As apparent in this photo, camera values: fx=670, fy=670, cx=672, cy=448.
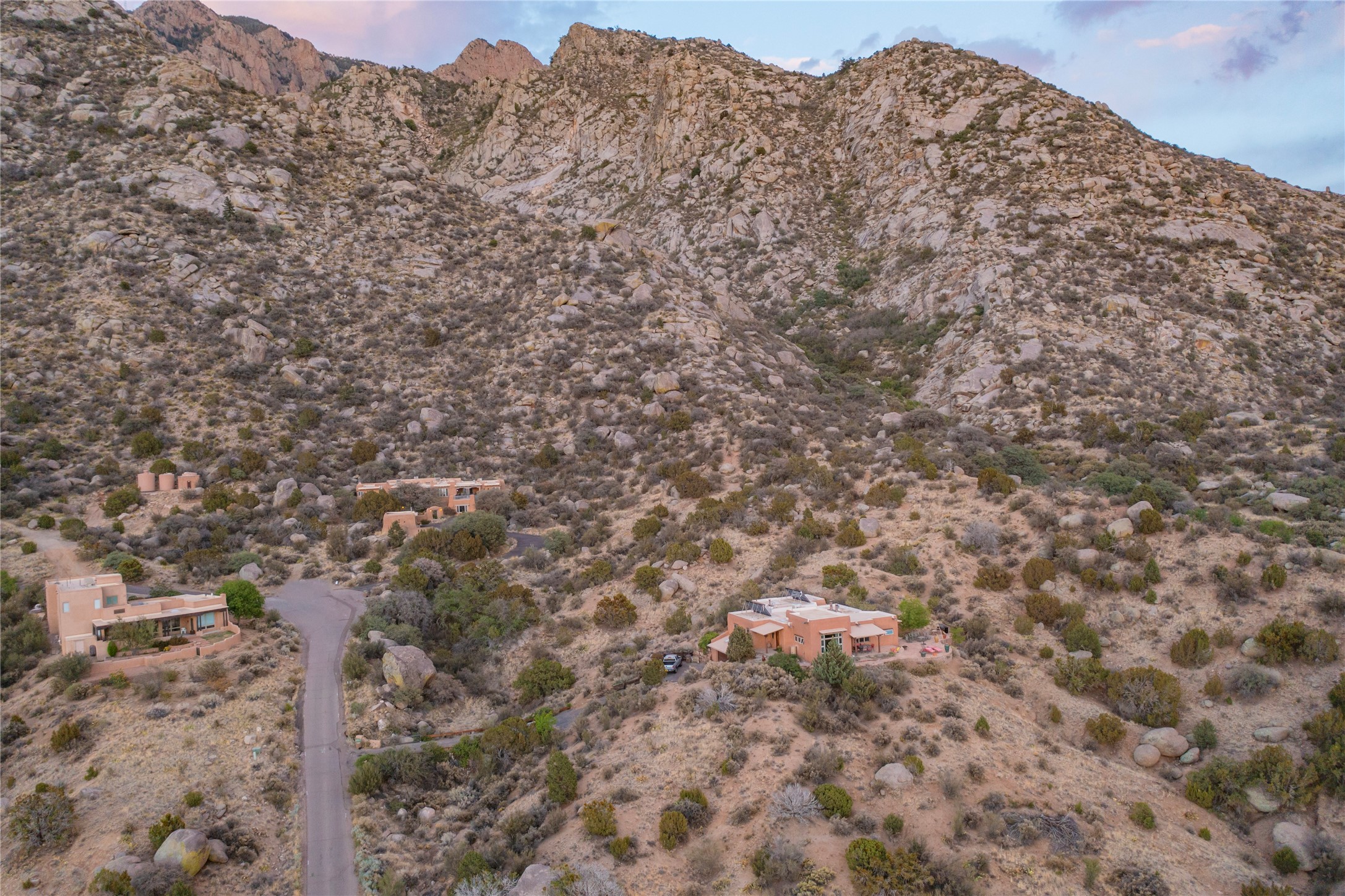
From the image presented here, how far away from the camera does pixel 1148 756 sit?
1537cm

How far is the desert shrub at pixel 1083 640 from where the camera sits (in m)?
19.0

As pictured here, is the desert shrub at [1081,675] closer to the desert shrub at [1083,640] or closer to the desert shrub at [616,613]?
the desert shrub at [1083,640]

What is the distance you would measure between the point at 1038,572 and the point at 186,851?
23.3 m

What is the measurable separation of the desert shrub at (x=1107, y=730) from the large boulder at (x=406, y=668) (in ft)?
60.3

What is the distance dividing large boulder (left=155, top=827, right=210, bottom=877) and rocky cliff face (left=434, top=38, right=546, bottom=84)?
96.4 meters

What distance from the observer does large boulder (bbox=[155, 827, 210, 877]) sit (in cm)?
1309

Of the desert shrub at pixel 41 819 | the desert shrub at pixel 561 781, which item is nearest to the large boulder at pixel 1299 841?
the desert shrub at pixel 561 781

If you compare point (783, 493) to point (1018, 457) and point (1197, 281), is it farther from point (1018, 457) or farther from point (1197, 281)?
point (1197, 281)

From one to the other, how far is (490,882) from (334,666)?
421 inches

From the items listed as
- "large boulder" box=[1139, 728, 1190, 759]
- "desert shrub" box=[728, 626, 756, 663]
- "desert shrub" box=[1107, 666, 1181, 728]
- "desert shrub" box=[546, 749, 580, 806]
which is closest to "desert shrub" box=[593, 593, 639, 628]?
"desert shrub" box=[728, 626, 756, 663]

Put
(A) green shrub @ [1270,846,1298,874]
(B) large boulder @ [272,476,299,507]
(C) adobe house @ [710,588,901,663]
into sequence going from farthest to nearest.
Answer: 1. (B) large boulder @ [272,476,299,507]
2. (C) adobe house @ [710,588,901,663]
3. (A) green shrub @ [1270,846,1298,874]

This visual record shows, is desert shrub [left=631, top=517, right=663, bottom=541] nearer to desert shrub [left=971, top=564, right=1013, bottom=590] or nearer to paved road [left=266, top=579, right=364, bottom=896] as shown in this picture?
paved road [left=266, top=579, right=364, bottom=896]

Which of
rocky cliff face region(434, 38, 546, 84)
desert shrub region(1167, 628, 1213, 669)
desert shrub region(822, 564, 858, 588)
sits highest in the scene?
rocky cliff face region(434, 38, 546, 84)

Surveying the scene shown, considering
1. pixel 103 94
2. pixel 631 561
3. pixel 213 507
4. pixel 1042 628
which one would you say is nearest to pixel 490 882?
pixel 631 561
